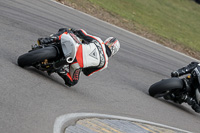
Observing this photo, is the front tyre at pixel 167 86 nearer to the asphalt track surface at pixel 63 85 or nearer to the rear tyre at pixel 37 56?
the asphalt track surface at pixel 63 85

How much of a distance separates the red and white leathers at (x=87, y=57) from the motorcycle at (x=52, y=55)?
11cm

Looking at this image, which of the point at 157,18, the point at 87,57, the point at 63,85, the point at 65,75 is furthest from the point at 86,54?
the point at 157,18

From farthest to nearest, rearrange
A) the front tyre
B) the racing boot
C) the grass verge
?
1. the grass verge
2. the front tyre
3. the racing boot

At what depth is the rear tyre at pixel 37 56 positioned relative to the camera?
22.3 feet

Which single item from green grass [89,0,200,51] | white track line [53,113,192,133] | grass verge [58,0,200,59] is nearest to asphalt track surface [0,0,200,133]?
white track line [53,113,192,133]

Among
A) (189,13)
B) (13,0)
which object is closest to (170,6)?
(189,13)

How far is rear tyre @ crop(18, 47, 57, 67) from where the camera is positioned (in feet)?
22.3

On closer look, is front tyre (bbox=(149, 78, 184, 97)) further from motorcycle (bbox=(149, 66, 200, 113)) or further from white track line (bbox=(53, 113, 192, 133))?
white track line (bbox=(53, 113, 192, 133))

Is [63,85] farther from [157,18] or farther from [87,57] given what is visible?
[157,18]

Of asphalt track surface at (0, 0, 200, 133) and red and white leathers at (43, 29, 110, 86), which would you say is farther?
red and white leathers at (43, 29, 110, 86)

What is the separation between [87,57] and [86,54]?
59 mm

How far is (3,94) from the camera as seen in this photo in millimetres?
5527

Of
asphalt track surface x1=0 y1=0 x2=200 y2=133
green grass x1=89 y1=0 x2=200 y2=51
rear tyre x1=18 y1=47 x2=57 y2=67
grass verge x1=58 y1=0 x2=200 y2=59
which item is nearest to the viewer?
asphalt track surface x1=0 y1=0 x2=200 y2=133

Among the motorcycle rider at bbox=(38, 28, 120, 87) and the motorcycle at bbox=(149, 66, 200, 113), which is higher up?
the motorcycle rider at bbox=(38, 28, 120, 87)
